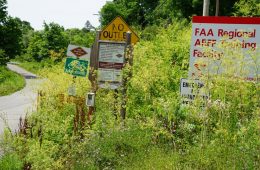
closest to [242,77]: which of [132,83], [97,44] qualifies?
[132,83]

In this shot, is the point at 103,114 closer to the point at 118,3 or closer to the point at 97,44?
the point at 97,44

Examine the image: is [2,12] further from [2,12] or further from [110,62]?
[110,62]

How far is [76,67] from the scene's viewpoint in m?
12.4

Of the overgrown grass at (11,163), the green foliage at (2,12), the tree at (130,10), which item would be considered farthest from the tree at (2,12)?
the overgrown grass at (11,163)

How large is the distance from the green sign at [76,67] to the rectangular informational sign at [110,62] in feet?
4.64

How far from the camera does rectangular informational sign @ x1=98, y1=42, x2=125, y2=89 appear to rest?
1059 centimetres

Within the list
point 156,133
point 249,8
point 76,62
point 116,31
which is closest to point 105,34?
point 116,31

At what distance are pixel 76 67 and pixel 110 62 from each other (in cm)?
194

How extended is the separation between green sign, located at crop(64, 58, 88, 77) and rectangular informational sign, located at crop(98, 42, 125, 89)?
4.64ft

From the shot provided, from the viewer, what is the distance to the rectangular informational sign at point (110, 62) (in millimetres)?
10586

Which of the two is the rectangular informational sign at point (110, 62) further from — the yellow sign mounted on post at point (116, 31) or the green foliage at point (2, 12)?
the green foliage at point (2, 12)

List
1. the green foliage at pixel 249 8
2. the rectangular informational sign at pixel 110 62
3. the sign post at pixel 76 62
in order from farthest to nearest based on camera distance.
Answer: the green foliage at pixel 249 8 → the sign post at pixel 76 62 → the rectangular informational sign at pixel 110 62

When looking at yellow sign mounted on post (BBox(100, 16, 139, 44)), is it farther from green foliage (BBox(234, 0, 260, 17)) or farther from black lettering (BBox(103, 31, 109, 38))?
green foliage (BBox(234, 0, 260, 17))

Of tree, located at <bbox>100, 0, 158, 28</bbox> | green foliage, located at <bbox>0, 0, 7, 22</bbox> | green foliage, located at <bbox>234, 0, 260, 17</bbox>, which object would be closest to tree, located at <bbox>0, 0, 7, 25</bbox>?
green foliage, located at <bbox>0, 0, 7, 22</bbox>
